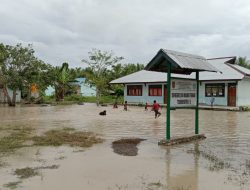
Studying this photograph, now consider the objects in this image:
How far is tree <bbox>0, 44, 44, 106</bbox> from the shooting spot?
116 ft

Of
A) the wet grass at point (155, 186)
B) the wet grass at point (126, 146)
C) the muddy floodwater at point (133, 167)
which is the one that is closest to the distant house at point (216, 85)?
the wet grass at point (126, 146)

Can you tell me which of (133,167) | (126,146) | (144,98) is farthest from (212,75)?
(133,167)

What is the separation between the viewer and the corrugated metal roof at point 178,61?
1100 centimetres

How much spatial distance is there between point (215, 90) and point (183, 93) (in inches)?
920

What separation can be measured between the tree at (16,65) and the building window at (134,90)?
11.8 m

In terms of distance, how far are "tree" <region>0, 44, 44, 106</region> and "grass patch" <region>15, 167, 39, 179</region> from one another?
2930cm

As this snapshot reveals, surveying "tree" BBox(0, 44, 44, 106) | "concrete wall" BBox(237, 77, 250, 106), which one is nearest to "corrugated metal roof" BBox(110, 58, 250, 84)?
"concrete wall" BBox(237, 77, 250, 106)

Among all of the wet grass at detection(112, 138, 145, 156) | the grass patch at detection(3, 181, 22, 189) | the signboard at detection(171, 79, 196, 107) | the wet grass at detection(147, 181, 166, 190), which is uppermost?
the signboard at detection(171, 79, 196, 107)

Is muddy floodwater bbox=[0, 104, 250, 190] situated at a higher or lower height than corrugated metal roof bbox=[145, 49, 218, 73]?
lower

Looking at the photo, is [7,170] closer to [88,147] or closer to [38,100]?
[88,147]

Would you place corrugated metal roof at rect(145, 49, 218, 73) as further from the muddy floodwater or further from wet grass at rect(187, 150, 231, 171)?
wet grass at rect(187, 150, 231, 171)

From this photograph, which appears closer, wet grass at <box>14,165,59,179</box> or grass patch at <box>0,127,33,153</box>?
wet grass at <box>14,165,59,179</box>

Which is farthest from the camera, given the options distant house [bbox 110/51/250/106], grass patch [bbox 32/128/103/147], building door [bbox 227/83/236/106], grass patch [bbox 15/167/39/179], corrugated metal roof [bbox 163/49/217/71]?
building door [bbox 227/83/236/106]

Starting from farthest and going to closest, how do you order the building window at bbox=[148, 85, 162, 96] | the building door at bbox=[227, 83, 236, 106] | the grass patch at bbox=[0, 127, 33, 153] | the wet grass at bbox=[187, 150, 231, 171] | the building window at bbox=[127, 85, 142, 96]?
the building window at bbox=[127, 85, 142, 96], the building window at bbox=[148, 85, 162, 96], the building door at bbox=[227, 83, 236, 106], the grass patch at bbox=[0, 127, 33, 153], the wet grass at bbox=[187, 150, 231, 171]
